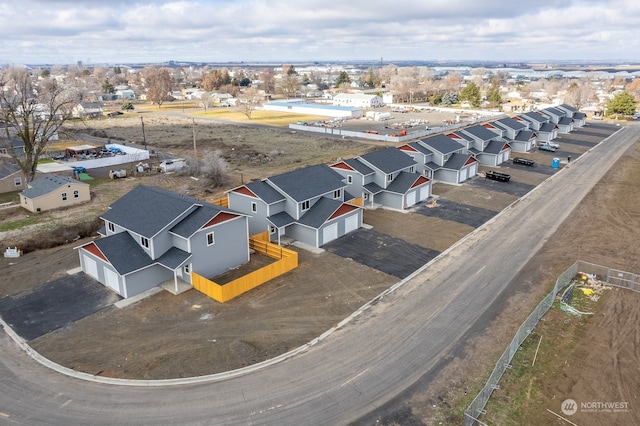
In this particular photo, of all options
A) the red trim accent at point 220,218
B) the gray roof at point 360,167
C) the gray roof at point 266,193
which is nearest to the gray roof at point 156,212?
the red trim accent at point 220,218

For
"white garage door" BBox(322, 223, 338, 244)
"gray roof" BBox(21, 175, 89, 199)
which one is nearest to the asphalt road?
"white garage door" BBox(322, 223, 338, 244)

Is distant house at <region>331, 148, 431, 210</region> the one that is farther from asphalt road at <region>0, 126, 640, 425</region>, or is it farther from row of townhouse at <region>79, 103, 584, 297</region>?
asphalt road at <region>0, 126, 640, 425</region>

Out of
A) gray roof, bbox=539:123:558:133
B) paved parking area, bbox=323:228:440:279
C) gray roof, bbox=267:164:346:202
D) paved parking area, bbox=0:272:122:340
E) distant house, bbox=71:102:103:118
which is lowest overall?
paved parking area, bbox=0:272:122:340

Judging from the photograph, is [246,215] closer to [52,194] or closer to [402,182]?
[402,182]

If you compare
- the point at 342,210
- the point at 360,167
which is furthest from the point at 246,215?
the point at 360,167

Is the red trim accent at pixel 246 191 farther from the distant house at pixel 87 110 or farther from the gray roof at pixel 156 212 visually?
the distant house at pixel 87 110

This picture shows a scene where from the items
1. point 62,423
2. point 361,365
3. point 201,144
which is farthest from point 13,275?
point 201,144
